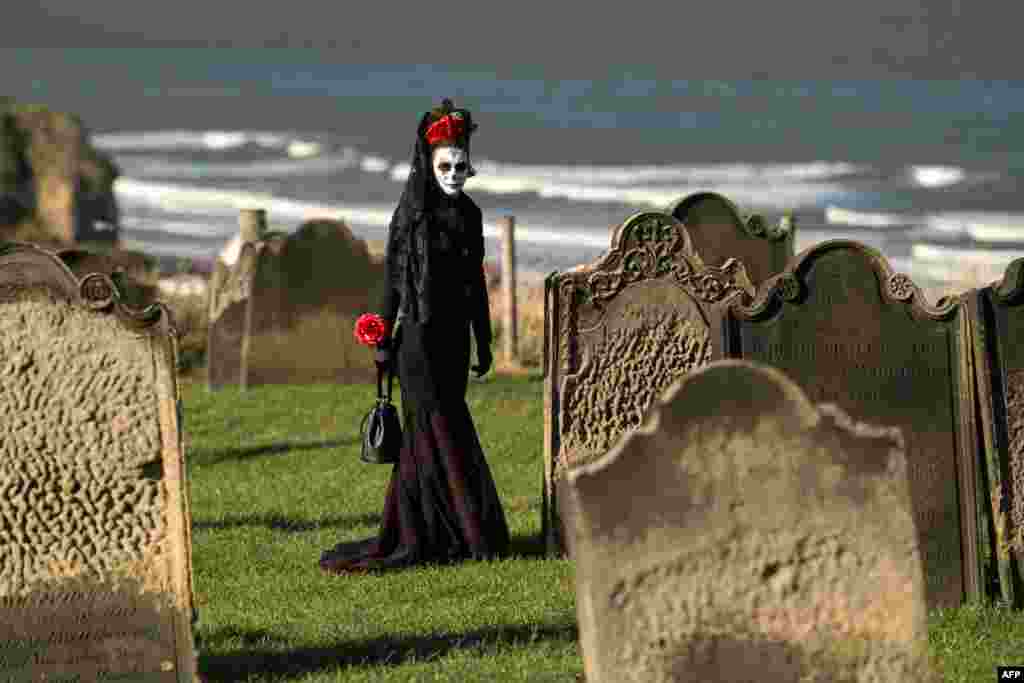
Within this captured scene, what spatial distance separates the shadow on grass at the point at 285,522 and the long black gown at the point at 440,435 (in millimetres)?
1224

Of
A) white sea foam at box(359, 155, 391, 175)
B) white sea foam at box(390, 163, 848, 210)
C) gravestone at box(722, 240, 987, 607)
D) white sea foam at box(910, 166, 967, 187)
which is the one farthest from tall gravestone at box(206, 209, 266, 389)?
white sea foam at box(359, 155, 391, 175)

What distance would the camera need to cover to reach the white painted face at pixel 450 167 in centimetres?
1123

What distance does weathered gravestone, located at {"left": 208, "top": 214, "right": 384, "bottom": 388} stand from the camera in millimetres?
17781

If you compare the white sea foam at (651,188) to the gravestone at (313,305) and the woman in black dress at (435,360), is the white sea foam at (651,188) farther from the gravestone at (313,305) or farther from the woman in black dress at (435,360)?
the woman in black dress at (435,360)

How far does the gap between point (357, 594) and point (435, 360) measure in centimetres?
113

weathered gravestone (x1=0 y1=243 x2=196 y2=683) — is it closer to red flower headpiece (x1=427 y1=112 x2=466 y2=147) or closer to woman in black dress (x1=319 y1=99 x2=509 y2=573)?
woman in black dress (x1=319 y1=99 x2=509 y2=573)

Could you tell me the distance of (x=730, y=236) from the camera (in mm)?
14891

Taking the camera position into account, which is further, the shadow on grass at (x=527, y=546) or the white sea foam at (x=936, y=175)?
the white sea foam at (x=936, y=175)

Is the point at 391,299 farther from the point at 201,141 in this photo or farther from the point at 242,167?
the point at 201,141

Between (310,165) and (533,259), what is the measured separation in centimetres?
2829

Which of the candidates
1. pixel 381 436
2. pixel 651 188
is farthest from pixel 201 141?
pixel 381 436

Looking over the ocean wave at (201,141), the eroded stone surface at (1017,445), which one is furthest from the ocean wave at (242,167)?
the eroded stone surface at (1017,445)

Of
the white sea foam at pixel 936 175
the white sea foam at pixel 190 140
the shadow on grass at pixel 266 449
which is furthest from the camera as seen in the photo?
the white sea foam at pixel 190 140

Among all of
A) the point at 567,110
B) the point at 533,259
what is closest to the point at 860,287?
the point at 533,259
